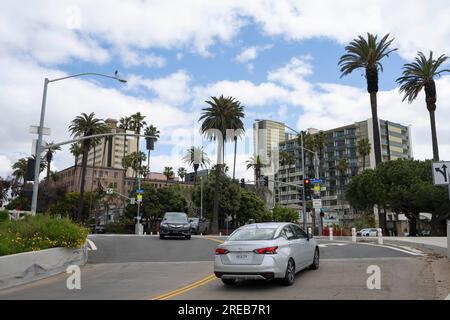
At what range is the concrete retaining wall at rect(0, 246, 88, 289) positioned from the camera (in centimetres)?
1177

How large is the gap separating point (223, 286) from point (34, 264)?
6.39 m

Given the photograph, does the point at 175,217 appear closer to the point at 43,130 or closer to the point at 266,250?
the point at 43,130

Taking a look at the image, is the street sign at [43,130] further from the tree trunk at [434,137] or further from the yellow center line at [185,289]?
the tree trunk at [434,137]

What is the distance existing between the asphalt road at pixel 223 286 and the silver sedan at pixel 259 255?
1.22 feet

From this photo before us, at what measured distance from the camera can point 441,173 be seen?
13.2m

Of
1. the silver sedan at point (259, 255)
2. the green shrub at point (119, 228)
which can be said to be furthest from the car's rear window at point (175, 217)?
the green shrub at point (119, 228)

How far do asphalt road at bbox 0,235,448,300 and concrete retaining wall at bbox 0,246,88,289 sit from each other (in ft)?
1.18

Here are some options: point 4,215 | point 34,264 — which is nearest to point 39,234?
point 34,264

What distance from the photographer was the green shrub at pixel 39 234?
1350 cm

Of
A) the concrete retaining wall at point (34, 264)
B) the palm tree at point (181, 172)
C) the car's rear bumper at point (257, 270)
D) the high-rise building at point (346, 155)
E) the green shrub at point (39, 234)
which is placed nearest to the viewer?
the car's rear bumper at point (257, 270)

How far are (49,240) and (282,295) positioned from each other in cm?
932

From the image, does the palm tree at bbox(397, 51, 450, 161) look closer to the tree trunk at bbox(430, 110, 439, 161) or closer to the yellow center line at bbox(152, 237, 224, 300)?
the tree trunk at bbox(430, 110, 439, 161)

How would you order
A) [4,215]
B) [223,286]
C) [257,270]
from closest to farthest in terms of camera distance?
1. [257,270]
2. [223,286]
3. [4,215]

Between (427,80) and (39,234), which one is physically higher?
(427,80)
